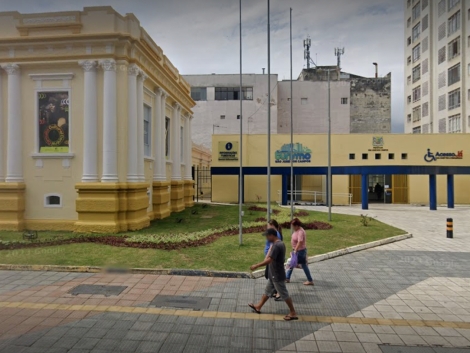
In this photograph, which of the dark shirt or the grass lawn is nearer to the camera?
the dark shirt

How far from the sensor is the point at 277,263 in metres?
5.39

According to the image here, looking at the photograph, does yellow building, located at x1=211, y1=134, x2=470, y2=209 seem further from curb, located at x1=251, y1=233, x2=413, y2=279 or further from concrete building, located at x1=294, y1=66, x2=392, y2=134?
concrete building, located at x1=294, y1=66, x2=392, y2=134

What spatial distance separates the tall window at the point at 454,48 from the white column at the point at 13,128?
139ft

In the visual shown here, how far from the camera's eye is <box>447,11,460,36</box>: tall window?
36.8 metres

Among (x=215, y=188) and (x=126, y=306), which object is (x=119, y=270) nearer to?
(x=126, y=306)

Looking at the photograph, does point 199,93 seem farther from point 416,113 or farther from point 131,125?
point 416,113

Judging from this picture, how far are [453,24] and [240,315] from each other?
148 feet

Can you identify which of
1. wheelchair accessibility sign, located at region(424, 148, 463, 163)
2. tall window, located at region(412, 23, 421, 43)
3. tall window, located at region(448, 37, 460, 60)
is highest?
tall window, located at region(412, 23, 421, 43)

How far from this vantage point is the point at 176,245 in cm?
1031

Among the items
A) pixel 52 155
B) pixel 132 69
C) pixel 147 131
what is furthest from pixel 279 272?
pixel 147 131

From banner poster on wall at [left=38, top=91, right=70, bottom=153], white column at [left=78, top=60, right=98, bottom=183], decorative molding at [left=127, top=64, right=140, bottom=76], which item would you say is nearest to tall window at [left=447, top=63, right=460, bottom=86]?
decorative molding at [left=127, top=64, right=140, bottom=76]

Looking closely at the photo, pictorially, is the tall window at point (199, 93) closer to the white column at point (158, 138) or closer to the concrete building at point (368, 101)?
the concrete building at point (368, 101)

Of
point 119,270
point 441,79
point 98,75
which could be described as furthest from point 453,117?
point 119,270

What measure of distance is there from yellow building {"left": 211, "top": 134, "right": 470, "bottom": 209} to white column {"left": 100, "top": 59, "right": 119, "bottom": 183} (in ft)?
51.7
